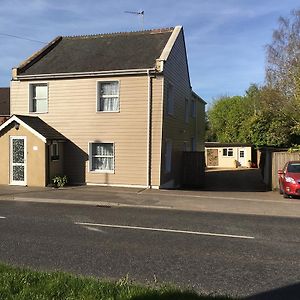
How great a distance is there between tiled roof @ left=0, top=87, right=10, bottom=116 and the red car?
75.7 feet

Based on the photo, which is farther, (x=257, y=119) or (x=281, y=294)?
(x=257, y=119)

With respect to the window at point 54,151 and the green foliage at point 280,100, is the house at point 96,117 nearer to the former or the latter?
the window at point 54,151

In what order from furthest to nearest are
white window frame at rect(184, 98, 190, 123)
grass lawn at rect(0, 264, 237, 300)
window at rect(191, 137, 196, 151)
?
window at rect(191, 137, 196, 151)
white window frame at rect(184, 98, 190, 123)
grass lawn at rect(0, 264, 237, 300)

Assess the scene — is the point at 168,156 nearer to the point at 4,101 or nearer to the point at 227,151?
the point at 4,101

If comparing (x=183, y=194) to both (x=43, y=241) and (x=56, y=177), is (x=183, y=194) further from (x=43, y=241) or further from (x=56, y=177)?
(x=43, y=241)

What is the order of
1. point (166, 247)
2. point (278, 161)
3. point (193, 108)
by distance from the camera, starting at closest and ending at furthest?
1. point (166, 247)
2. point (278, 161)
3. point (193, 108)

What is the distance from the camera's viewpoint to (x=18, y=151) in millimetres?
20203

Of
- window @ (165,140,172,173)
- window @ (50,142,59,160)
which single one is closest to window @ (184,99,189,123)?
window @ (165,140,172,173)

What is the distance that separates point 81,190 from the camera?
1855 cm

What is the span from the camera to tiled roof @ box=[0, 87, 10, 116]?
1374 inches

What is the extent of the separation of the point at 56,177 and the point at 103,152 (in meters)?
2.43

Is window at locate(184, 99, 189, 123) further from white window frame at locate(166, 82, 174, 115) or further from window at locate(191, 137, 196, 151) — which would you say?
white window frame at locate(166, 82, 174, 115)

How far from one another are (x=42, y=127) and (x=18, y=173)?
2.34 m

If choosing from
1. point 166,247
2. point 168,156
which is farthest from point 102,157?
point 166,247
